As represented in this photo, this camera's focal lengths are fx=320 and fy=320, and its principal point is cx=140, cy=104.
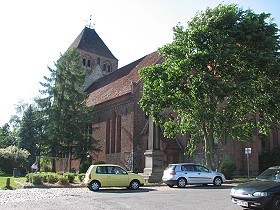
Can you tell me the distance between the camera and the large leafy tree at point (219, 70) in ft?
63.2

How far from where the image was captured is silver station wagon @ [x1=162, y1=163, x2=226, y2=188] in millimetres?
18500

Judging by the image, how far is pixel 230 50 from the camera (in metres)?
19.0

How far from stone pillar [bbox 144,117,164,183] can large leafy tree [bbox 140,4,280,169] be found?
2.33m

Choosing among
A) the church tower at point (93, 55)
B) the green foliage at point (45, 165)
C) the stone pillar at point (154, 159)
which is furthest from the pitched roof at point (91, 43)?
the stone pillar at point (154, 159)

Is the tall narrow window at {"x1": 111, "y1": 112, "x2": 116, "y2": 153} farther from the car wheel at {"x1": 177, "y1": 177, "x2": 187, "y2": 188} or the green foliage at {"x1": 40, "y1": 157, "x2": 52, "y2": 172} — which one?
the car wheel at {"x1": 177, "y1": 177, "x2": 187, "y2": 188}

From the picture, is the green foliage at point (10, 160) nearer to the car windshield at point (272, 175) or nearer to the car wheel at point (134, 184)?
the car wheel at point (134, 184)

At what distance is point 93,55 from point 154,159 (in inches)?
1383

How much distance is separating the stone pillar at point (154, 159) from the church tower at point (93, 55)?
1198 inches

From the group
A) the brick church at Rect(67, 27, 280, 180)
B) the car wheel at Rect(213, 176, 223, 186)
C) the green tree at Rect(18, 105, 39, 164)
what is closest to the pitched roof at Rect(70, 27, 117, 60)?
the brick church at Rect(67, 27, 280, 180)

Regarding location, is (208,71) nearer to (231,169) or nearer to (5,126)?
(231,169)

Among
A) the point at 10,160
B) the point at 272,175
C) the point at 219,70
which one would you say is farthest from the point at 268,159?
the point at 10,160

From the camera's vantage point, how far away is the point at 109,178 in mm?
17219

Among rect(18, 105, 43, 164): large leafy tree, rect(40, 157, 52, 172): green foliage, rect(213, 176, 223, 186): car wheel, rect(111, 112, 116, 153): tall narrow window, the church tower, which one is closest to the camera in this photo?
rect(213, 176, 223, 186): car wheel

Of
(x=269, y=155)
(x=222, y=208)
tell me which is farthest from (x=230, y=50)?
(x=269, y=155)
